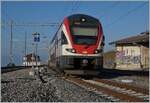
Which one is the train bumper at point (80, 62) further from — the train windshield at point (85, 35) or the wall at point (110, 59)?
the wall at point (110, 59)

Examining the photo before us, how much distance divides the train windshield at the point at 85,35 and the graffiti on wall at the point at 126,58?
2889 cm

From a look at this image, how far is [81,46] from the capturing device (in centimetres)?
1986

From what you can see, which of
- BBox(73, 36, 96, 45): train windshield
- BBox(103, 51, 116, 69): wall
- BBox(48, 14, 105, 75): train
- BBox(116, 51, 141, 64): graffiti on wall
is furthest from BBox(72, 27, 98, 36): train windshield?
BBox(103, 51, 116, 69): wall

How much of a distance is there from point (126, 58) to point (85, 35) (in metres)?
30.3

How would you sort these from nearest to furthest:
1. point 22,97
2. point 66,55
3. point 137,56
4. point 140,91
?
1. point 22,97
2. point 140,91
3. point 66,55
4. point 137,56

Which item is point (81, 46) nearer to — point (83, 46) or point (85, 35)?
point (83, 46)

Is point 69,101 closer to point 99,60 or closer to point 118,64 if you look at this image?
point 99,60

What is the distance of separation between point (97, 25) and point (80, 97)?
9611 millimetres

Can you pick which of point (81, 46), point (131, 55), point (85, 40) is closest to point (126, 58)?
point (131, 55)

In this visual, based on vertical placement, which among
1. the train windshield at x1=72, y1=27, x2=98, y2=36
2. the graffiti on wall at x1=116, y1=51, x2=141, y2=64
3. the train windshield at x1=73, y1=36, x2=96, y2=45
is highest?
the train windshield at x1=72, y1=27, x2=98, y2=36

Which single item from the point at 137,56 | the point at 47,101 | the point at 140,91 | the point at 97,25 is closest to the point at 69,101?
the point at 47,101

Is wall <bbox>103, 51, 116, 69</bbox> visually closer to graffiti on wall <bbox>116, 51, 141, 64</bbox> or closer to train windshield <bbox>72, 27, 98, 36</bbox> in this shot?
graffiti on wall <bbox>116, 51, 141, 64</bbox>

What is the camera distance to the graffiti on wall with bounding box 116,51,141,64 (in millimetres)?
48834

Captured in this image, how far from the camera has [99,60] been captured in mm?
20031
